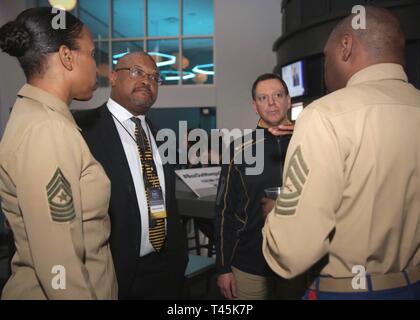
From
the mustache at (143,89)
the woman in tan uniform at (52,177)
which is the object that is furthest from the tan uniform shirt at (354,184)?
the mustache at (143,89)

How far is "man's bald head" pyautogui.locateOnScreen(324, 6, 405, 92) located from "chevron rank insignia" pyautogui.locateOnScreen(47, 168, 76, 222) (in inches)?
36.4

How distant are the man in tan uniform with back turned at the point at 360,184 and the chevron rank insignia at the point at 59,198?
0.59m

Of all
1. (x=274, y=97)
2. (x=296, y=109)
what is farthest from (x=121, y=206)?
(x=296, y=109)

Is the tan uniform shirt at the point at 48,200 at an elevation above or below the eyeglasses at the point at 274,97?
below

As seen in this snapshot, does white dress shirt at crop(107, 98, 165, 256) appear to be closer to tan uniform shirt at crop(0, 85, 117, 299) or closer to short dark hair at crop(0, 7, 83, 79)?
tan uniform shirt at crop(0, 85, 117, 299)

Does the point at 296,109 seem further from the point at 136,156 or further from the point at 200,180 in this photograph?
the point at 136,156

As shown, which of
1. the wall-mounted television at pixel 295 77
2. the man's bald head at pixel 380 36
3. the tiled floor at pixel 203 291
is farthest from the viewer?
the wall-mounted television at pixel 295 77

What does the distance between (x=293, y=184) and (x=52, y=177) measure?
0.68m

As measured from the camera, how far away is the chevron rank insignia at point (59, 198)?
98cm

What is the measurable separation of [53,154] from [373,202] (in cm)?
92

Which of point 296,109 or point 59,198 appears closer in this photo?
point 59,198

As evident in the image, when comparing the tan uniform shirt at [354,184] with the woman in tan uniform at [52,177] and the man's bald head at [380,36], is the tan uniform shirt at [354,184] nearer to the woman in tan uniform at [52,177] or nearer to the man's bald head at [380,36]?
the man's bald head at [380,36]

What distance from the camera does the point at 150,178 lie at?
1808 millimetres
